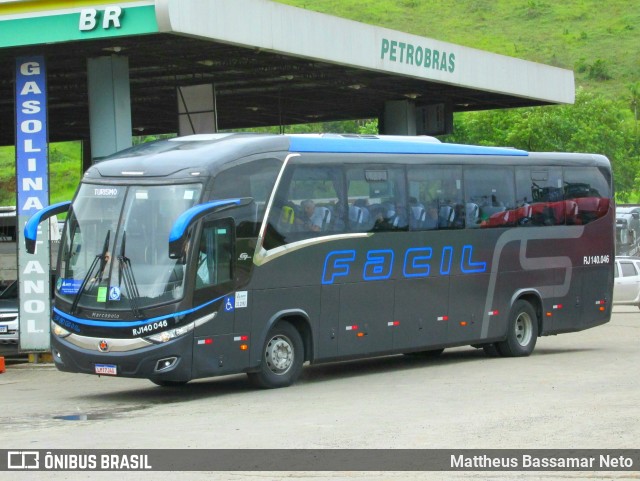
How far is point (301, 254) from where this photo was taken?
1680cm

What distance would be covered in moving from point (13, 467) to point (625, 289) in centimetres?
3119

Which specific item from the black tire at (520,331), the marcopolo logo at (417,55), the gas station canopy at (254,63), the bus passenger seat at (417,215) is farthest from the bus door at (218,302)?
the marcopolo logo at (417,55)

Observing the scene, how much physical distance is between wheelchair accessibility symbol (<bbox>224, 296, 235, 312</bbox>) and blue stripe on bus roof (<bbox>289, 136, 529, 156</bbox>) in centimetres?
230

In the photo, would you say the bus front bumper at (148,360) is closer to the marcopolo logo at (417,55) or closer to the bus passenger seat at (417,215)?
the bus passenger seat at (417,215)

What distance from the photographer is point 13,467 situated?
10.2m

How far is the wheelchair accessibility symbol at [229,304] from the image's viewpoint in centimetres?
1566

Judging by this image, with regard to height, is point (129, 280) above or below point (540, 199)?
below

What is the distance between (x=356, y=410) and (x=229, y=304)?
272 cm

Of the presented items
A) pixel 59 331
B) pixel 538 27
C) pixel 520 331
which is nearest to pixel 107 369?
pixel 59 331

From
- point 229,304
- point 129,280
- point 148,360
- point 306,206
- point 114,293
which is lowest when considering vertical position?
point 148,360

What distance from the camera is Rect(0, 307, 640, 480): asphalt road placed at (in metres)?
11.1

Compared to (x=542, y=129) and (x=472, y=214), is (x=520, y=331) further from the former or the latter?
(x=542, y=129)

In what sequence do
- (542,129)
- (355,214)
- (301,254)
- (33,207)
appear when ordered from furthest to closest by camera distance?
(542,129) < (33,207) < (355,214) < (301,254)

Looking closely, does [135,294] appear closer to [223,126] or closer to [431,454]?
[431,454]
